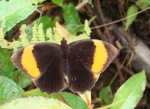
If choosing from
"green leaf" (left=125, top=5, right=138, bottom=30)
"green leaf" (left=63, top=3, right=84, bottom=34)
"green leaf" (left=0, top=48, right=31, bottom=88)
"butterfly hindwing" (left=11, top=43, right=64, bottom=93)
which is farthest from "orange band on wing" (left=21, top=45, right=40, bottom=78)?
"green leaf" (left=125, top=5, right=138, bottom=30)

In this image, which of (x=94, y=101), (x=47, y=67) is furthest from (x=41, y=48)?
(x=94, y=101)

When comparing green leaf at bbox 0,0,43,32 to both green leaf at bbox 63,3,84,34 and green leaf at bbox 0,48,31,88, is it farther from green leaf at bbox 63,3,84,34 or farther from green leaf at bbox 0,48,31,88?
green leaf at bbox 63,3,84,34

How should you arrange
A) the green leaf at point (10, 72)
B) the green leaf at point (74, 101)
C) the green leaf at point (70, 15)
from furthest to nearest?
the green leaf at point (70, 15) < the green leaf at point (10, 72) < the green leaf at point (74, 101)

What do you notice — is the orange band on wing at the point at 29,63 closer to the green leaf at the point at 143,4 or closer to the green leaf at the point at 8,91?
the green leaf at the point at 8,91

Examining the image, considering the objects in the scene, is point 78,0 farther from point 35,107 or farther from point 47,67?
point 35,107

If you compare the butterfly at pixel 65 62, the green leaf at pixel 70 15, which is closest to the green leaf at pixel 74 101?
the butterfly at pixel 65 62

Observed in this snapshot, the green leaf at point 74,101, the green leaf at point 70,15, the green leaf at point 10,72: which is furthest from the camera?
the green leaf at point 70,15

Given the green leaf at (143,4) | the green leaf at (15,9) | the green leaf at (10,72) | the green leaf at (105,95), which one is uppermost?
the green leaf at (15,9)
